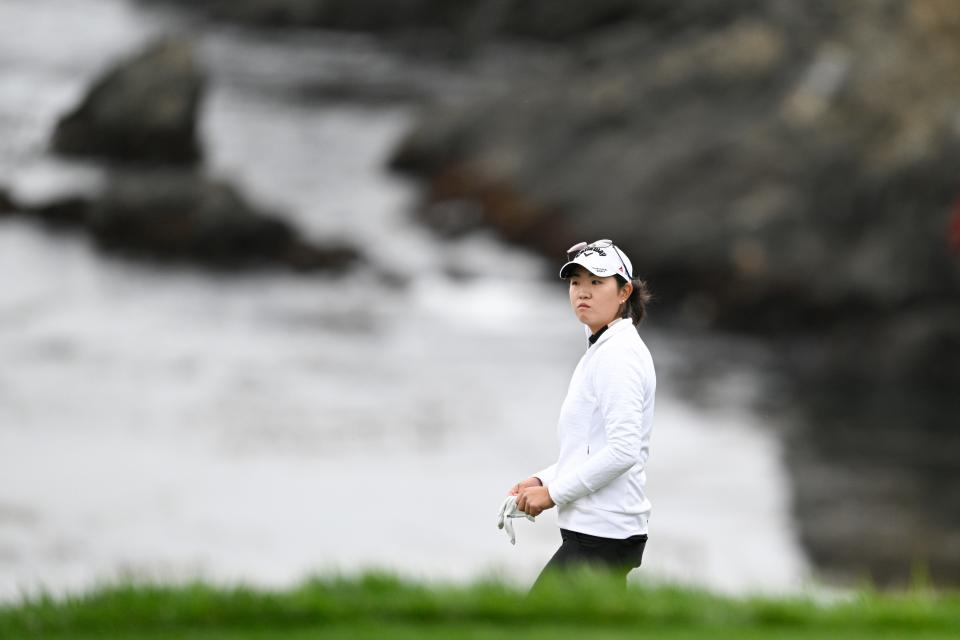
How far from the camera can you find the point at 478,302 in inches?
1280

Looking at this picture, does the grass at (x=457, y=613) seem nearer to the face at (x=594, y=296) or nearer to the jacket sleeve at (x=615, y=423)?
the jacket sleeve at (x=615, y=423)

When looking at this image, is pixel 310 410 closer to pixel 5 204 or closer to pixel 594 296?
pixel 5 204

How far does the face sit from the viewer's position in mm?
6375

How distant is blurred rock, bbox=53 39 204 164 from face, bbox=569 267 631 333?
3046 centimetres

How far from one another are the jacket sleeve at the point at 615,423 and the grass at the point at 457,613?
54 cm

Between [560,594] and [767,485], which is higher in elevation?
[767,485]

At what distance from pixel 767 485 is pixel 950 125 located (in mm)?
10461

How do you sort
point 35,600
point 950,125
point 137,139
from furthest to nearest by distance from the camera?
point 137,139 → point 950,125 → point 35,600

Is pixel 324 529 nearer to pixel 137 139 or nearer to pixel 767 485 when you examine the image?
pixel 767 485

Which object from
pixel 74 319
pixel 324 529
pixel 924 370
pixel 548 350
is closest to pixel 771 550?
pixel 324 529

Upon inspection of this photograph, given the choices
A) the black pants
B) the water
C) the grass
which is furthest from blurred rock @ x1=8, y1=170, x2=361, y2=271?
the black pants

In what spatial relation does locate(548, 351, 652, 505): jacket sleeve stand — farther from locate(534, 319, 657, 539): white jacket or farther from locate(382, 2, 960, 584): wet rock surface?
locate(382, 2, 960, 584): wet rock surface

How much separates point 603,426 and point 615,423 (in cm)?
14

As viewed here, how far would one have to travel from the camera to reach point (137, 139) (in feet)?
119
